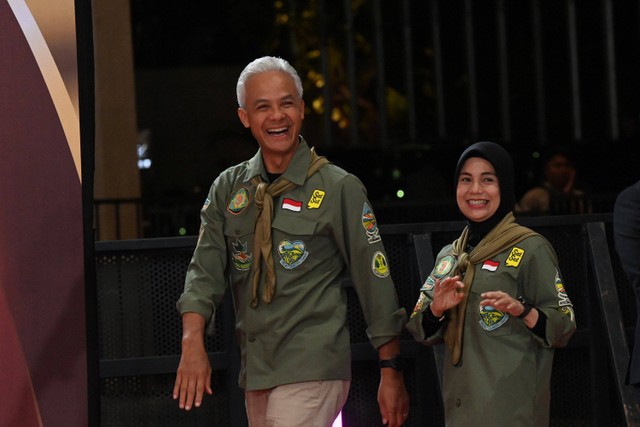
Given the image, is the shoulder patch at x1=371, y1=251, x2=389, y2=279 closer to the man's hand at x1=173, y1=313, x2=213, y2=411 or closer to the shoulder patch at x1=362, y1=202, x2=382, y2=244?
the shoulder patch at x1=362, y1=202, x2=382, y2=244

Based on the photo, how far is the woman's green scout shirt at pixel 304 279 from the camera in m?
4.22

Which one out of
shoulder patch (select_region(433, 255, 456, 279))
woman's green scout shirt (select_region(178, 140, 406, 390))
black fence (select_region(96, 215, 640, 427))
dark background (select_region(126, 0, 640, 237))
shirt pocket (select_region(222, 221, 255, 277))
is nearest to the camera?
woman's green scout shirt (select_region(178, 140, 406, 390))

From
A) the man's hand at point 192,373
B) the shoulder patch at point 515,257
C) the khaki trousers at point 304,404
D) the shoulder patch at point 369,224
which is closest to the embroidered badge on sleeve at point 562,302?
the shoulder patch at point 515,257

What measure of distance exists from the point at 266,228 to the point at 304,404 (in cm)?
63

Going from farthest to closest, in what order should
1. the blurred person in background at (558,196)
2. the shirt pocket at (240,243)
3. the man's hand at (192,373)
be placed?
the blurred person in background at (558,196)
the shirt pocket at (240,243)
the man's hand at (192,373)

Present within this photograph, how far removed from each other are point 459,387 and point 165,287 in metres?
2.10

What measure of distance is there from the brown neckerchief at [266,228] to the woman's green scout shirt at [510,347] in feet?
2.60

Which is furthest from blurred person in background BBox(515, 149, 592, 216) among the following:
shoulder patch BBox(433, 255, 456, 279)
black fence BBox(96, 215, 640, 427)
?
shoulder patch BBox(433, 255, 456, 279)

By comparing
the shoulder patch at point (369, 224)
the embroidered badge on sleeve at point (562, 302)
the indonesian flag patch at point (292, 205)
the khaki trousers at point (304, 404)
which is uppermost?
the indonesian flag patch at point (292, 205)

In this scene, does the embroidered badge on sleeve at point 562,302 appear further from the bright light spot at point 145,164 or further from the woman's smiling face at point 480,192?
the bright light spot at point 145,164

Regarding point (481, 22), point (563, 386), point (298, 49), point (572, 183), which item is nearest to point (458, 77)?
point (481, 22)

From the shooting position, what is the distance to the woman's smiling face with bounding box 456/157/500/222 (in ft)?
15.0

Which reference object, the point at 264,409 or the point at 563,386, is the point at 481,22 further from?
the point at 264,409

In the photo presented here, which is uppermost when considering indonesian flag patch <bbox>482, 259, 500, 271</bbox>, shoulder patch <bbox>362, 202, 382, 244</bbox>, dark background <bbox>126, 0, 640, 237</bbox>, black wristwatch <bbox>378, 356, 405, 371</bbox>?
dark background <bbox>126, 0, 640, 237</bbox>
